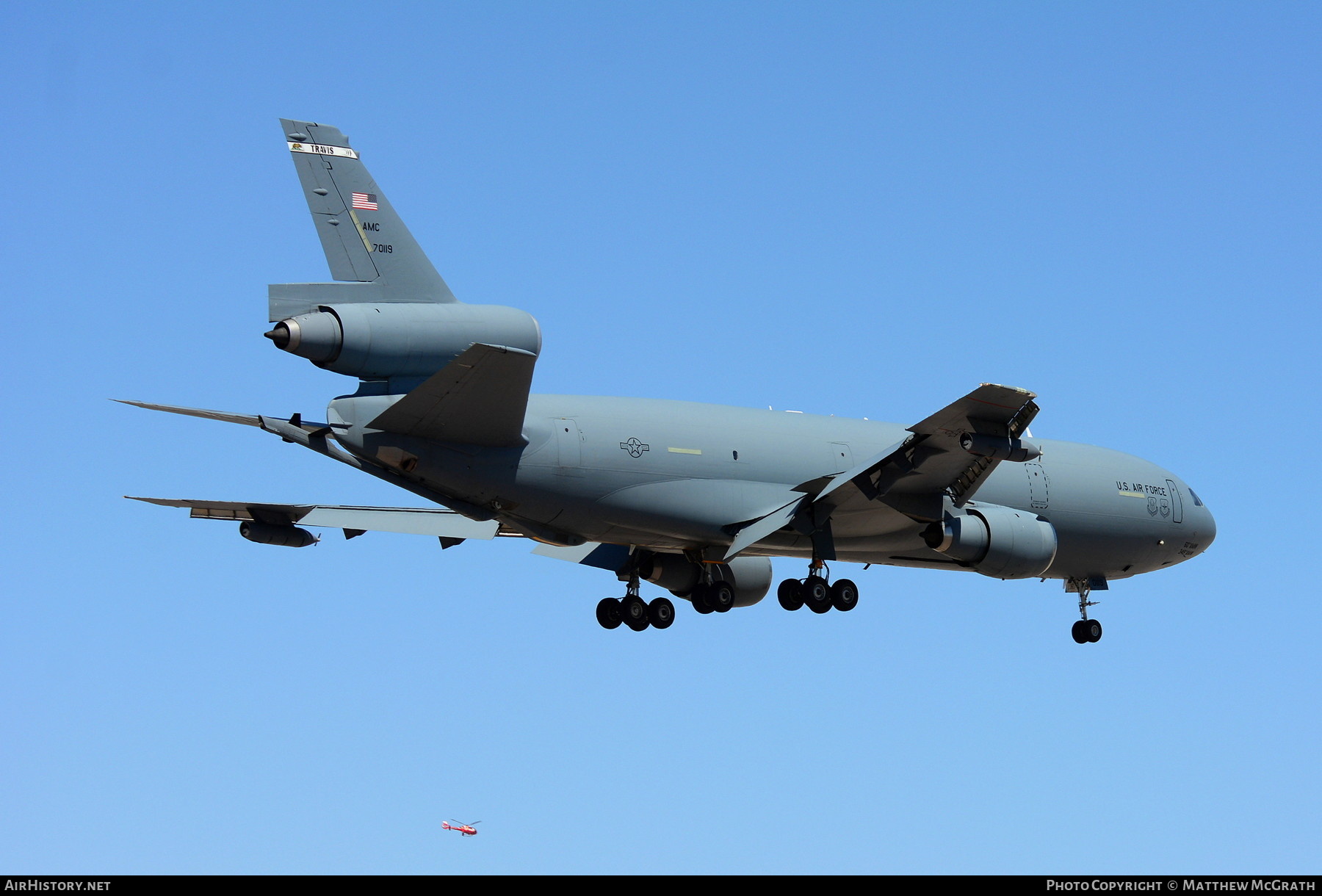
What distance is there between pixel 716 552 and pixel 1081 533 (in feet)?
28.0

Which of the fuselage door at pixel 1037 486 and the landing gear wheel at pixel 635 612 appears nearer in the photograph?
the landing gear wheel at pixel 635 612

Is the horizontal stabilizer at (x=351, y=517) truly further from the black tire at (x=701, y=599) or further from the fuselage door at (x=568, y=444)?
the black tire at (x=701, y=599)

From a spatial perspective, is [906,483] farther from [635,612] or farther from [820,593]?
[635,612]

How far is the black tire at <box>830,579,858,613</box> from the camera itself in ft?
97.3

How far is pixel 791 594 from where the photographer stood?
29781 millimetres

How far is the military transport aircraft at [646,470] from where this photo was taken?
2384 centimetres

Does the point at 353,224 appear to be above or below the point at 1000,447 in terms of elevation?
above

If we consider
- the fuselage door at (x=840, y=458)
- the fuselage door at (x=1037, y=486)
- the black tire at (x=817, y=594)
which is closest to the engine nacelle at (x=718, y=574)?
the black tire at (x=817, y=594)

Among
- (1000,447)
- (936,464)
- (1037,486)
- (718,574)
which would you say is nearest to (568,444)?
(718,574)

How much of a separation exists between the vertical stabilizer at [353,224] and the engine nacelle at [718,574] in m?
9.37

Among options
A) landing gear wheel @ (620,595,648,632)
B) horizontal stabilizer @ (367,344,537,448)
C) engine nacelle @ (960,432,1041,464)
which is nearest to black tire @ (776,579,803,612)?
landing gear wheel @ (620,595,648,632)

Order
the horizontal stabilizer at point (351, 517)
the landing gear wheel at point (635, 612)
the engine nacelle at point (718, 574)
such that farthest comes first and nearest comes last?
the engine nacelle at point (718, 574) → the landing gear wheel at point (635, 612) → the horizontal stabilizer at point (351, 517)

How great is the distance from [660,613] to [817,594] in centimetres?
358
